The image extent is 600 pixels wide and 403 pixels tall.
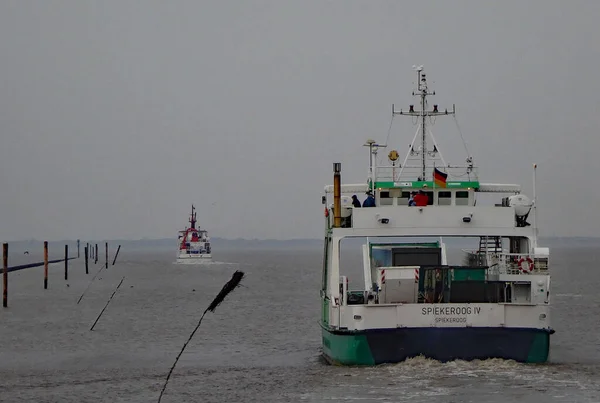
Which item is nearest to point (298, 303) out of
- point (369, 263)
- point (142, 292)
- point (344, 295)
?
point (142, 292)

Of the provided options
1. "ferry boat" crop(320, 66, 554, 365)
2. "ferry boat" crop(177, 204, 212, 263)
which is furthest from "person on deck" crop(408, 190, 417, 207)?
"ferry boat" crop(177, 204, 212, 263)

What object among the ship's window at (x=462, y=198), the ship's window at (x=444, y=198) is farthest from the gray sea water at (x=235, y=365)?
the ship's window at (x=444, y=198)

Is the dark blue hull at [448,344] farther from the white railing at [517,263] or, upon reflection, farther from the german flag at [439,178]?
the german flag at [439,178]

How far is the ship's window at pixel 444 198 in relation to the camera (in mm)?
33156

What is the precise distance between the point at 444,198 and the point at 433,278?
4.16m

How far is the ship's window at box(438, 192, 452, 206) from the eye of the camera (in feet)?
109

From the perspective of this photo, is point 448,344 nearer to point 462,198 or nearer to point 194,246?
point 462,198

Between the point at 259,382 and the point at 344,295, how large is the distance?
407cm

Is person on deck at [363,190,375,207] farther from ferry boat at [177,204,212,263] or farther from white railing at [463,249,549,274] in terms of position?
ferry boat at [177,204,212,263]

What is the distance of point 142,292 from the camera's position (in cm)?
9075

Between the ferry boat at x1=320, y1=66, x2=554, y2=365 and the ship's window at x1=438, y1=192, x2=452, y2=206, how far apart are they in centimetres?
3

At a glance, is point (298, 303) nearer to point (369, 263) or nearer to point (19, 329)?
point (19, 329)

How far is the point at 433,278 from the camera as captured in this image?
29953mm

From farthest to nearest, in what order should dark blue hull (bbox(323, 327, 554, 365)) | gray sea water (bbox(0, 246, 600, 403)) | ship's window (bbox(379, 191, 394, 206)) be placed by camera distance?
ship's window (bbox(379, 191, 394, 206)) < dark blue hull (bbox(323, 327, 554, 365)) < gray sea water (bbox(0, 246, 600, 403))
